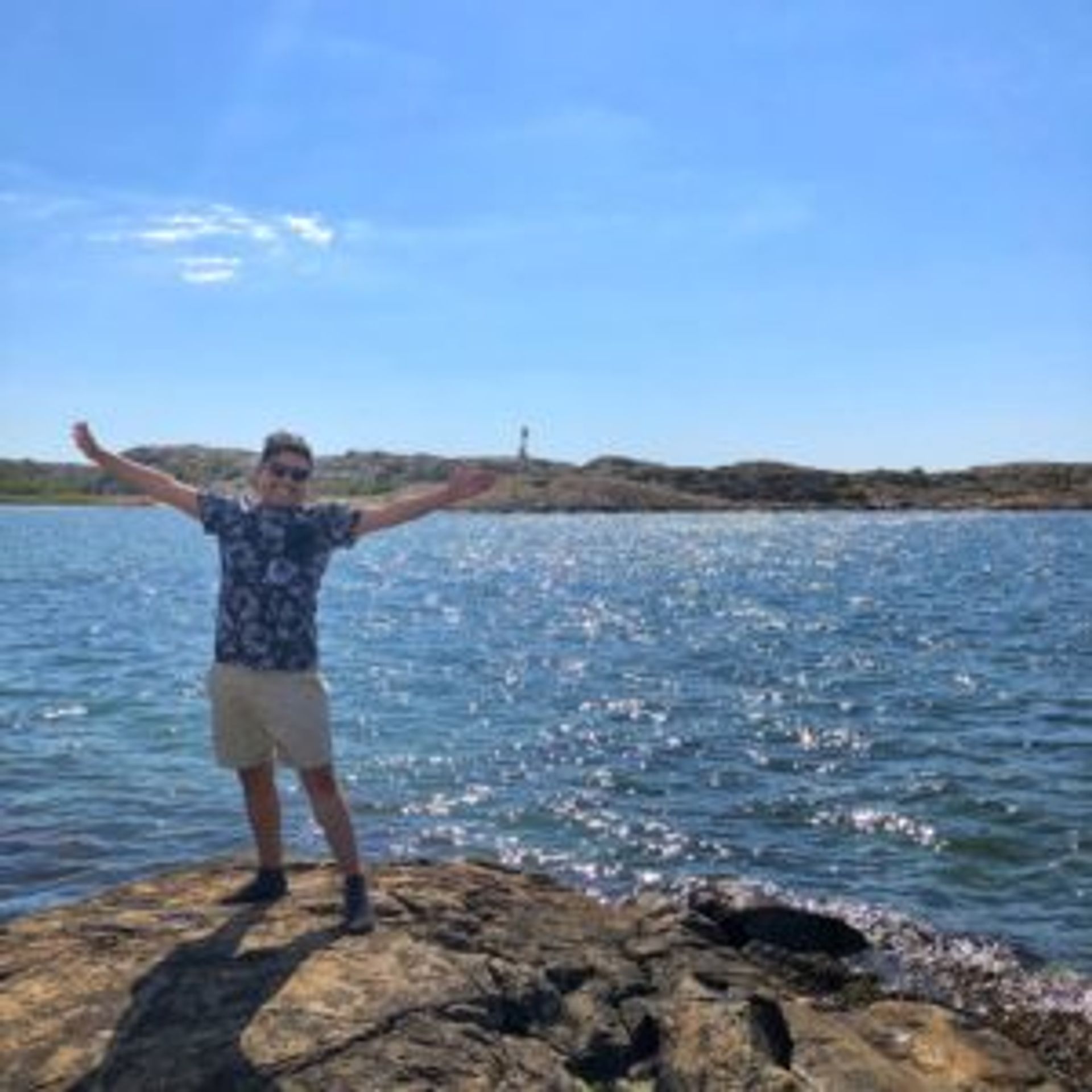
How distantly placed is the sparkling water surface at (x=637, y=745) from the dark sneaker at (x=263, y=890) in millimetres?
5774

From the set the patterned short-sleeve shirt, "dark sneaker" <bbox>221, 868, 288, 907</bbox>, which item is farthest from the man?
"dark sneaker" <bbox>221, 868, 288, 907</bbox>

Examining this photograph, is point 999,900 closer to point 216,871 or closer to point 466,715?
point 216,871

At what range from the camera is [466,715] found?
29844mm

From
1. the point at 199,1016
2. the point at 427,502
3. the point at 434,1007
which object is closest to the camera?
the point at 199,1016

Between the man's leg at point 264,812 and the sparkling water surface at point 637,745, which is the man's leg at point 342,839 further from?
the sparkling water surface at point 637,745

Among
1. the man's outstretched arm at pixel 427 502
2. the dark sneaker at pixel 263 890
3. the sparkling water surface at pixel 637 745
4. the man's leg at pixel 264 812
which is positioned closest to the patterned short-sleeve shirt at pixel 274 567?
the man's outstretched arm at pixel 427 502

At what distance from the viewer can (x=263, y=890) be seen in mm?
10281

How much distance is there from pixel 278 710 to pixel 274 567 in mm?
860

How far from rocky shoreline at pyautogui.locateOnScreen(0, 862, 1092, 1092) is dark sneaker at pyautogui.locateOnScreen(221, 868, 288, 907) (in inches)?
5.5

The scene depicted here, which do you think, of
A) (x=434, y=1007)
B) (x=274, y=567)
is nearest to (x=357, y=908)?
(x=434, y=1007)

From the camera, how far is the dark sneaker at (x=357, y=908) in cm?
950

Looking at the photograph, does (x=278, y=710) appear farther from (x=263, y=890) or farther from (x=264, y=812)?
(x=263, y=890)

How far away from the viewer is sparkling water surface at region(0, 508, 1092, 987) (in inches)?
700

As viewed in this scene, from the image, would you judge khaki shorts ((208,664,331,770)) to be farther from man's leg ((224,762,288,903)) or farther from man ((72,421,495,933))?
man's leg ((224,762,288,903))
